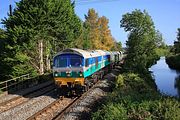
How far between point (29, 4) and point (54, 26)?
11.8 feet

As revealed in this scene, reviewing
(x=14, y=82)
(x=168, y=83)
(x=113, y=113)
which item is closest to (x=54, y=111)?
(x=113, y=113)

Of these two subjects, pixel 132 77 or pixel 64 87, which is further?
pixel 132 77

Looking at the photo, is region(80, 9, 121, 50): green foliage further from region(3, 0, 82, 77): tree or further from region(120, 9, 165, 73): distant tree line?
region(3, 0, 82, 77): tree

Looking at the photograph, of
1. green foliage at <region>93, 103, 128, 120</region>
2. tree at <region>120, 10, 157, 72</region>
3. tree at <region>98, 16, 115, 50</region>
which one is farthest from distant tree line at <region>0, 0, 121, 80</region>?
tree at <region>98, 16, 115, 50</region>

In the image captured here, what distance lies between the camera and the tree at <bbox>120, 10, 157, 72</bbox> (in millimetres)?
42469

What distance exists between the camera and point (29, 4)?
33406 mm

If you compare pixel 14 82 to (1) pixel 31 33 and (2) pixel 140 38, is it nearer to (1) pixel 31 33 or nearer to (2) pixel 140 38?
(1) pixel 31 33

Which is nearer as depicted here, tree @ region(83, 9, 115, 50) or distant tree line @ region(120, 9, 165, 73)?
distant tree line @ region(120, 9, 165, 73)

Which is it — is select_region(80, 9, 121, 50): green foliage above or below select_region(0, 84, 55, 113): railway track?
above

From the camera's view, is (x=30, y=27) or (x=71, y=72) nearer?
(x=71, y=72)

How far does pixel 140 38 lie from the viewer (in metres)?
43.3

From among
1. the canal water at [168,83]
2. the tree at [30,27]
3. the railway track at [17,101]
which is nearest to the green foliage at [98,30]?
the canal water at [168,83]

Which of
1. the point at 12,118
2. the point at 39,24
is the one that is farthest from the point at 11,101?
the point at 39,24

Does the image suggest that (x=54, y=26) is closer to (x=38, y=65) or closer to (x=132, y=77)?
(x=38, y=65)
